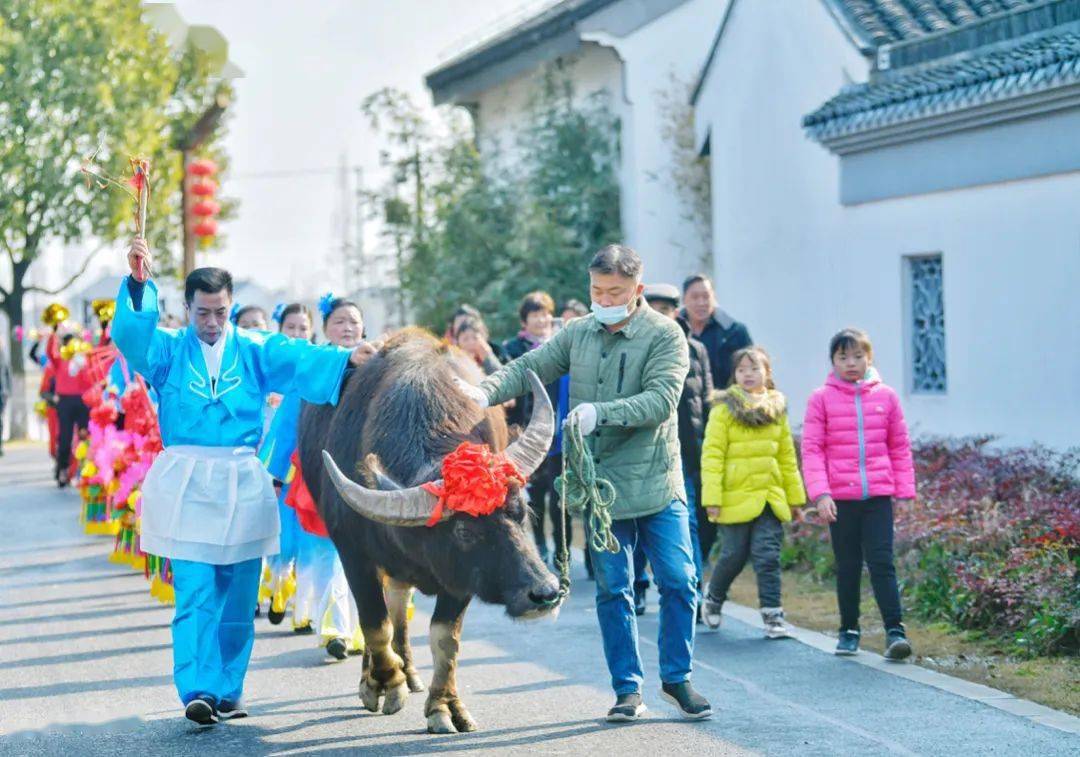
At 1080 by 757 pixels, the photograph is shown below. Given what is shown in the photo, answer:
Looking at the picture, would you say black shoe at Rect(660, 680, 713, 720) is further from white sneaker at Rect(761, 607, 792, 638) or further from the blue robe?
white sneaker at Rect(761, 607, 792, 638)

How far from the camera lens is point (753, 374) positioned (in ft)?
33.8

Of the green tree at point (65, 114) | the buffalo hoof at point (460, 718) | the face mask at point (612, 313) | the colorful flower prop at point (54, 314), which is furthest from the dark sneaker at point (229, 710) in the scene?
the green tree at point (65, 114)

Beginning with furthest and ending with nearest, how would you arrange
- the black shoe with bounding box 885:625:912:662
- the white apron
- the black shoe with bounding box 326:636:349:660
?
the black shoe with bounding box 326:636:349:660 < the black shoe with bounding box 885:625:912:662 < the white apron

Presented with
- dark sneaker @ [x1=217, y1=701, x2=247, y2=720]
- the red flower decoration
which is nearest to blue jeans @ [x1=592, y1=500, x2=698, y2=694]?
dark sneaker @ [x1=217, y1=701, x2=247, y2=720]

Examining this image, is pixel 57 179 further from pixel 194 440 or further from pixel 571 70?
pixel 194 440

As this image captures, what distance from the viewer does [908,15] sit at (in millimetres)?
15906

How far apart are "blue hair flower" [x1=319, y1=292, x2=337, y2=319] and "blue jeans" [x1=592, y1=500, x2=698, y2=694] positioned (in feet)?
9.35

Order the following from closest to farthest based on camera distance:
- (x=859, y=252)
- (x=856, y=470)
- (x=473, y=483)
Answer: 1. (x=473, y=483)
2. (x=856, y=470)
3. (x=859, y=252)

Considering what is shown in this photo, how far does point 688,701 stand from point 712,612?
2.88 m

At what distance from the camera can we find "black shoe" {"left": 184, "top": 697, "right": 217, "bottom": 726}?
7.67m

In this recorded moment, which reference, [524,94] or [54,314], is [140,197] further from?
[524,94]

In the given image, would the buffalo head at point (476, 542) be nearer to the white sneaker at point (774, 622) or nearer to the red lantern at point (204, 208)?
the white sneaker at point (774, 622)

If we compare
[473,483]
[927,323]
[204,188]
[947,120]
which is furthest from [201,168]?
[473,483]

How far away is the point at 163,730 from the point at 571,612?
13.2ft
